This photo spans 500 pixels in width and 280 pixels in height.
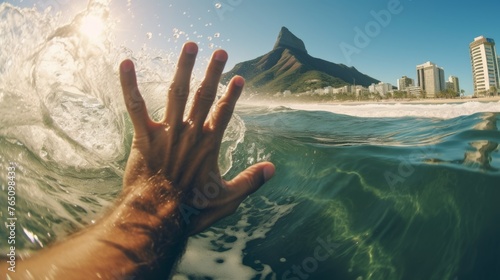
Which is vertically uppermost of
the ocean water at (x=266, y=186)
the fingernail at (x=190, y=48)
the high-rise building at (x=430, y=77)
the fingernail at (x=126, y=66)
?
the high-rise building at (x=430, y=77)

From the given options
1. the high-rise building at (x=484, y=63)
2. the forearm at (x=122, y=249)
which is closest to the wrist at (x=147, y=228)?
the forearm at (x=122, y=249)

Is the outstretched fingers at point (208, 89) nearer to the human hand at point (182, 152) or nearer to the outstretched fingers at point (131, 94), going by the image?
the human hand at point (182, 152)

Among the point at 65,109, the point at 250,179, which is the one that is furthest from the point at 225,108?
the point at 65,109

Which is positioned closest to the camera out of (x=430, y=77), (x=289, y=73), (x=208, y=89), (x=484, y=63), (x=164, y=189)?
(x=164, y=189)

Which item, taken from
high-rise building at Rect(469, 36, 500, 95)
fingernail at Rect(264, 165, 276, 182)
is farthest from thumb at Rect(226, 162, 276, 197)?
high-rise building at Rect(469, 36, 500, 95)

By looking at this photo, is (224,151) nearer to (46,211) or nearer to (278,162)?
(278,162)

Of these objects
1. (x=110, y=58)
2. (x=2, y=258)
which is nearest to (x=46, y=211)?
(x=2, y=258)

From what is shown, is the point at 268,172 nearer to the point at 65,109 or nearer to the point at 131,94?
the point at 131,94
